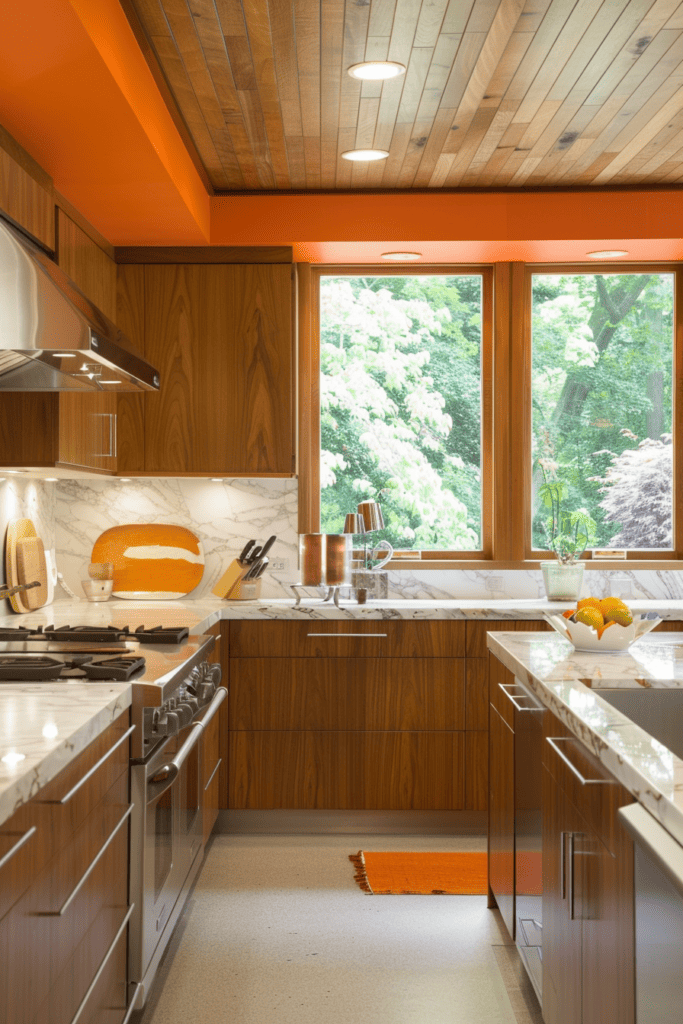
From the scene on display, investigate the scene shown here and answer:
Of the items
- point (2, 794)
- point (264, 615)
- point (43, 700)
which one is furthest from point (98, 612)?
point (2, 794)

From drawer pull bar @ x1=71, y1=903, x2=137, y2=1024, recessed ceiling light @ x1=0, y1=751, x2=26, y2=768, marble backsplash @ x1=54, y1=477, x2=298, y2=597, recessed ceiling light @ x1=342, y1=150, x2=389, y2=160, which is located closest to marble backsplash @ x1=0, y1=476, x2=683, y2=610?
marble backsplash @ x1=54, y1=477, x2=298, y2=597

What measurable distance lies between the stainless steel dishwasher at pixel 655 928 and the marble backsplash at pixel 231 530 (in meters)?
3.02

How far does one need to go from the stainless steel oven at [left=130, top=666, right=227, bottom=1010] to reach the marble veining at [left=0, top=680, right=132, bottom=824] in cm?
27

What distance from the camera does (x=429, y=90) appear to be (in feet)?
10.2

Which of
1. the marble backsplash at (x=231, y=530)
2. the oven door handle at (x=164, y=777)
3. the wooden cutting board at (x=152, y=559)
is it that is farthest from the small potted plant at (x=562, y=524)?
the oven door handle at (x=164, y=777)

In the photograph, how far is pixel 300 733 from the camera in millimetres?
3869

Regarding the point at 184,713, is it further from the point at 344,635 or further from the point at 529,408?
the point at 529,408

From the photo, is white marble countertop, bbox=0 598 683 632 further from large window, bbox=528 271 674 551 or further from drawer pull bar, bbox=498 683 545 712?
drawer pull bar, bbox=498 683 545 712

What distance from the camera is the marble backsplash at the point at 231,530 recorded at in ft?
14.1

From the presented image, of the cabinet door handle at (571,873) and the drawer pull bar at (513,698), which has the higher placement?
the drawer pull bar at (513,698)

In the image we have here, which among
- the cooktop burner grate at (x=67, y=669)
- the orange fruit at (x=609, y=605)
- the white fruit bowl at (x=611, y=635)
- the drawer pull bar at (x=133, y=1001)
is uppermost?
the orange fruit at (x=609, y=605)

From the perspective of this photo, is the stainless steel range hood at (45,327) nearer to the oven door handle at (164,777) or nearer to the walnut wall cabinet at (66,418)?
the walnut wall cabinet at (66,418)

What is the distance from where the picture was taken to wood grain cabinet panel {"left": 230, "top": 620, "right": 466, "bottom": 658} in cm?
387

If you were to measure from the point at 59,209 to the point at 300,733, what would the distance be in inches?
85.4
